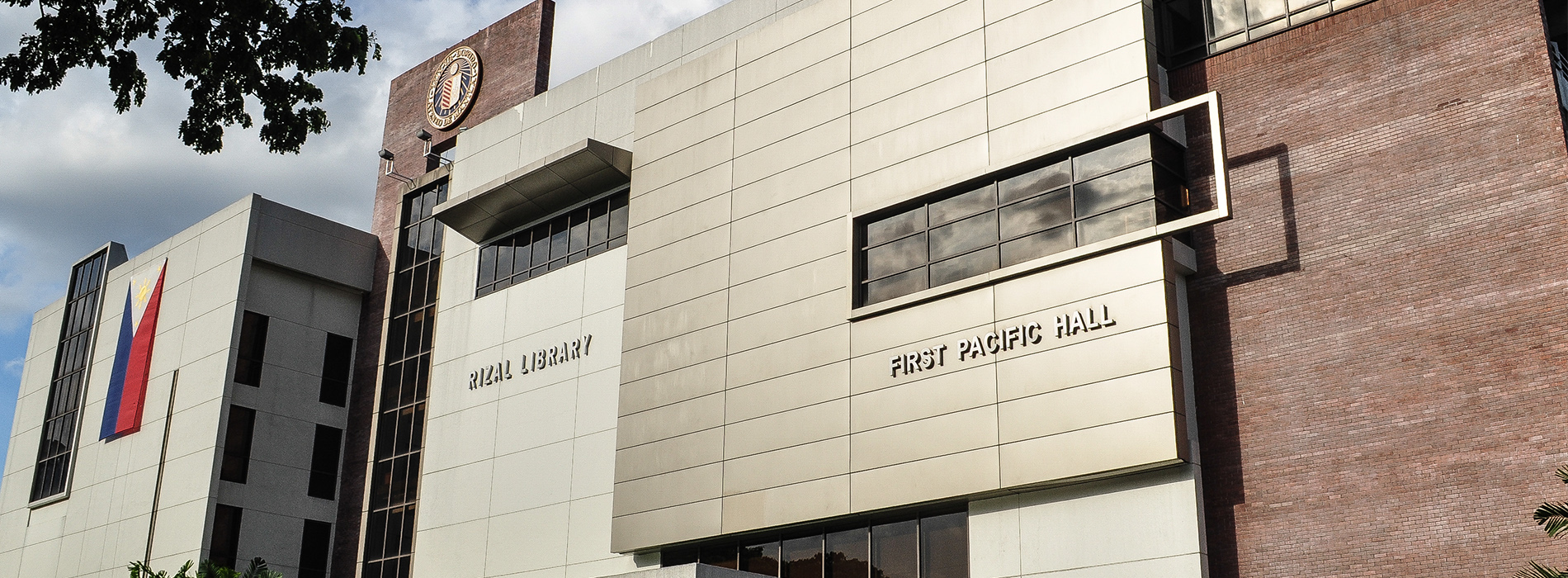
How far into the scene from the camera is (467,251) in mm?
44562

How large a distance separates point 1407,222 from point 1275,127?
3.63m

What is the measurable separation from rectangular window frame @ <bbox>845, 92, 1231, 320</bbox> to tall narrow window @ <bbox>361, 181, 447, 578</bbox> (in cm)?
1981

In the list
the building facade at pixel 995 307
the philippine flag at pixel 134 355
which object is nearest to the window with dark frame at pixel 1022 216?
the building facade at pixel 995 307

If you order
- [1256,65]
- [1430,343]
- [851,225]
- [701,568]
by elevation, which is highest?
[1256,65]

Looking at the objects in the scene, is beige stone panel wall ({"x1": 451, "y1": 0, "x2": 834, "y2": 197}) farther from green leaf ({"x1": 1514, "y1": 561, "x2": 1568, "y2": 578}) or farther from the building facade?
green leaf ({"x1": 1514, "y1": 561, "x2": 1568, "y2": 578})

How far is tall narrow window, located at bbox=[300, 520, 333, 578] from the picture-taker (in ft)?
153

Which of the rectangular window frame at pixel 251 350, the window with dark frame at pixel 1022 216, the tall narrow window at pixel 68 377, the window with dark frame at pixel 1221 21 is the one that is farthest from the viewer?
the tall narrow window at pixel 68 377

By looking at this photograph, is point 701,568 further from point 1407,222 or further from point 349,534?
point 349,534

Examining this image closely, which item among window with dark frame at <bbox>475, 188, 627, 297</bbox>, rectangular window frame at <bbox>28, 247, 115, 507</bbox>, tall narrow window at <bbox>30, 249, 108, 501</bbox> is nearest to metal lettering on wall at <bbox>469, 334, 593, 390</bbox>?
window with dark frame at <bbox>475, 188, 627, 297</bbox>

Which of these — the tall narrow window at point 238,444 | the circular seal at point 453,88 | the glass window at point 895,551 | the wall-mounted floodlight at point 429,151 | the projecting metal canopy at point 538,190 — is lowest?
the glass window at point 895,551

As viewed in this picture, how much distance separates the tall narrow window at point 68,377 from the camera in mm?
53500

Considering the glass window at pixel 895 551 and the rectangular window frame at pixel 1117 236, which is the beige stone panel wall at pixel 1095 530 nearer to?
the glass window at pixel 895 551

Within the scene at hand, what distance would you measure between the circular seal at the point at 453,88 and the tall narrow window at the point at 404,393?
317 centimetres

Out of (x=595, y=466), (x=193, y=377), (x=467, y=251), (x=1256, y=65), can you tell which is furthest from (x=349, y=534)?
(x=1256, y=65)
